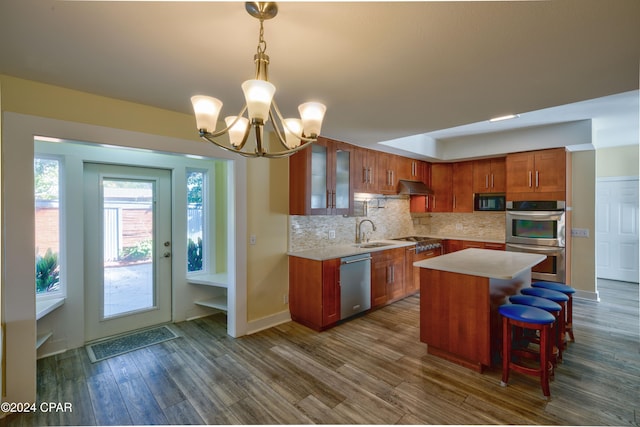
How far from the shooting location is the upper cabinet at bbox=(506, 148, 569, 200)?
4.20m

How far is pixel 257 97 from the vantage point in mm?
1272

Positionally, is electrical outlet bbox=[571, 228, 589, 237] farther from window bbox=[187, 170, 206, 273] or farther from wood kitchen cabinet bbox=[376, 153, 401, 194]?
window bbox=[187, 170, 206, 273]

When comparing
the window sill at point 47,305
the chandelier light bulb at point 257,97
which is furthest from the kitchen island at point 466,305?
the window sill at point 47,305

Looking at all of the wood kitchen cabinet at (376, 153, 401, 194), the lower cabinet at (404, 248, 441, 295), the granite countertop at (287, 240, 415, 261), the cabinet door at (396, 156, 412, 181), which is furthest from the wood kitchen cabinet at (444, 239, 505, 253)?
the wood kitchen cabinet at (376, 153, 401, 194)

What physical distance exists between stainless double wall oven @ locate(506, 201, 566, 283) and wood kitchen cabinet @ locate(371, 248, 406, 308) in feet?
6.00

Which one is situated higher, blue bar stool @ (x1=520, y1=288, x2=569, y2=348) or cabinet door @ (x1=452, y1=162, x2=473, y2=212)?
cabinet door @ (x1=452, y1=162, x2=473, y2=212)

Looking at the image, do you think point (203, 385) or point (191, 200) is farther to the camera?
point (191, 200)

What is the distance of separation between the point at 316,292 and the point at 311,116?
7.68 ft

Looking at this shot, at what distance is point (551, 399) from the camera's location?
2135 millimetres

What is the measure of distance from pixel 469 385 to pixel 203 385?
2174mm

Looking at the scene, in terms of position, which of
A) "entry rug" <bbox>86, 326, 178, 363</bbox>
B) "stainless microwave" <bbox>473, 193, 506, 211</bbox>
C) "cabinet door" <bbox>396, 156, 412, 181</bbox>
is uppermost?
"cabinet door" <bbox>396, 156, 412, 181</bbox>

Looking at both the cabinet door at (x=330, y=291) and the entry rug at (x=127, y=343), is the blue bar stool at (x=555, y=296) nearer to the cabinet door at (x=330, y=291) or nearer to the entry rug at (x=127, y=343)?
the cabinet door at (x=330, y=291)

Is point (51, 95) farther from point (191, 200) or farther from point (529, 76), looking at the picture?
point (529, 76)

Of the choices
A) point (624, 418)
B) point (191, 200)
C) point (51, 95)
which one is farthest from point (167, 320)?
point (624, 418)
